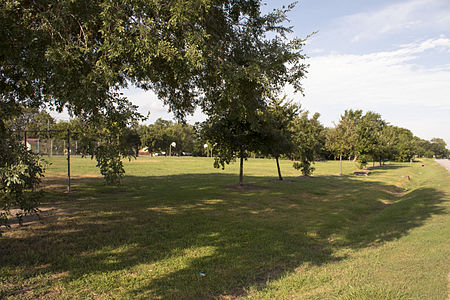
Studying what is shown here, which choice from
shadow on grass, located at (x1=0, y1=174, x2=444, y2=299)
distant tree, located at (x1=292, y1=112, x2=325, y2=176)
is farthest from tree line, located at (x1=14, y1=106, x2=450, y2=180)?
shadow on grass, located at (x1=0, y1=174, x2=444, y2=299)

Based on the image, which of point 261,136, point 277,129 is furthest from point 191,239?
point 277,129

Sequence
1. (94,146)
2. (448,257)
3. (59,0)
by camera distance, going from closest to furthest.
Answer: (448,257)
(59,0)
(94,146)

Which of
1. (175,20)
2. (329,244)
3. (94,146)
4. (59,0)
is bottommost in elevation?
(329,244)

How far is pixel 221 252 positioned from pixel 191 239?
1.25m

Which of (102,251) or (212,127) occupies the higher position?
(212,127)

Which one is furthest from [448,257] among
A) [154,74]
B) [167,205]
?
[167,205]

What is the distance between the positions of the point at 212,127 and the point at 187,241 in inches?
445

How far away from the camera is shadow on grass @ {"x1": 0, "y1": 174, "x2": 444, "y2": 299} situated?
558 centimetres

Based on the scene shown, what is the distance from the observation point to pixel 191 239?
8125 millimetres

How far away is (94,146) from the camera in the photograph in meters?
7.55

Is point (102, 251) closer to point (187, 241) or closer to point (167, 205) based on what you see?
point (187, 241)

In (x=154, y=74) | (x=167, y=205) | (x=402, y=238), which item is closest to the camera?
(x=154, y=74)

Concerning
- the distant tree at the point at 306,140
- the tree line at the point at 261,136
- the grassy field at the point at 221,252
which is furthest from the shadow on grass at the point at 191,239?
the distant tree at the point at 306,140

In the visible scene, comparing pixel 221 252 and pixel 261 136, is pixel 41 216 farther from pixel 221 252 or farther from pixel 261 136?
pixel 261 136
